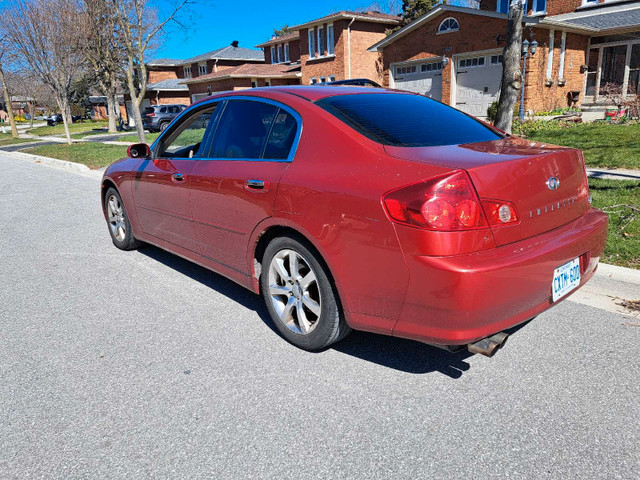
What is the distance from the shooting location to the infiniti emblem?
9.12 ft

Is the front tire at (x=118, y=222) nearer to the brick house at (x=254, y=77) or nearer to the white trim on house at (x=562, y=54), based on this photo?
the white trim on house at (x=562, y=54)

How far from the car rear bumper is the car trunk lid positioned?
11 cm

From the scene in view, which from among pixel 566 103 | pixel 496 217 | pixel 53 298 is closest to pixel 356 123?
pixel 496 217

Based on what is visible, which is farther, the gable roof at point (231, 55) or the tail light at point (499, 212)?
the gable roof at point (231, 55)

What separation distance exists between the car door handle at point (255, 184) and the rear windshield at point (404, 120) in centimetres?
63

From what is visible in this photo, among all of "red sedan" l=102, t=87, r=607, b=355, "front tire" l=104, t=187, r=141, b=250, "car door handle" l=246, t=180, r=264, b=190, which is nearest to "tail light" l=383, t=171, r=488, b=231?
"red sedan" l=102, t=87, r=607, b=355

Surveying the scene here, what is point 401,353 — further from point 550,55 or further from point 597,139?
point 550,55

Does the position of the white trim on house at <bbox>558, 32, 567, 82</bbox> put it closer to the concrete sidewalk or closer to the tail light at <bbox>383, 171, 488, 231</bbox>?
the concrete sidewalk

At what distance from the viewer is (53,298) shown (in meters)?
4.36

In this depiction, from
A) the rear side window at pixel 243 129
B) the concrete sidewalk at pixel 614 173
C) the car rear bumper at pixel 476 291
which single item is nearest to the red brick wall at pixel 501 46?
the concrete sidewalk at pixel 614 173

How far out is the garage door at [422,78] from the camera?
2256 centimetres

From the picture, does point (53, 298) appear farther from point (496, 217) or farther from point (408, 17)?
point (408, 17)

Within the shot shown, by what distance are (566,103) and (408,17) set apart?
1906 centimetres

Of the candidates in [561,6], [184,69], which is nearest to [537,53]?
[561,6]
